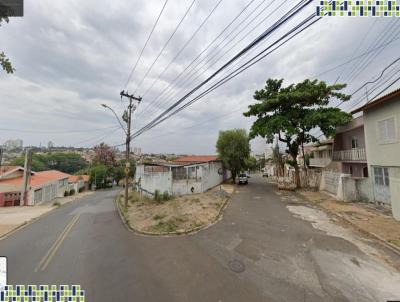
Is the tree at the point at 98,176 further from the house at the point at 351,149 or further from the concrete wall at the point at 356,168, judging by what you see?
the concrete wall at the point at 356,168

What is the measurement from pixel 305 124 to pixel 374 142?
5.75m

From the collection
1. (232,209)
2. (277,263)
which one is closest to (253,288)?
(277,263)

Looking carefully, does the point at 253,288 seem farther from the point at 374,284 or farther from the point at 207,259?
the point at 374,284

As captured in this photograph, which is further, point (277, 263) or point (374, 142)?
point (374, 142)

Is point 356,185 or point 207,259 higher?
point 356,185

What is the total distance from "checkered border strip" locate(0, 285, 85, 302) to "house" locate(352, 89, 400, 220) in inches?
579

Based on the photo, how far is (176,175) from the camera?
1981cm

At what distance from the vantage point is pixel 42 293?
5039 millimetres

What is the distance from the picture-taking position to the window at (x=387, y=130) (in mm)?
11564

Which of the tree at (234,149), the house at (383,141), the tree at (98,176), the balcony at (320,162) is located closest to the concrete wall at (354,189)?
the house at (383,141)

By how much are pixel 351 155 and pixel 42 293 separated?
883 inches

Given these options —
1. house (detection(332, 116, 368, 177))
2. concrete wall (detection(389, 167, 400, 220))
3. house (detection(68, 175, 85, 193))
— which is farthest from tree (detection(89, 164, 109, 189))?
concrete wall (detection(389, 167, 400, 220))

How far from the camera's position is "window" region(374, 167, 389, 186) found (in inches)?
478

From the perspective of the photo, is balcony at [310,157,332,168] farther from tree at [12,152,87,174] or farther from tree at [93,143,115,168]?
tree at [12,152,87,174]
